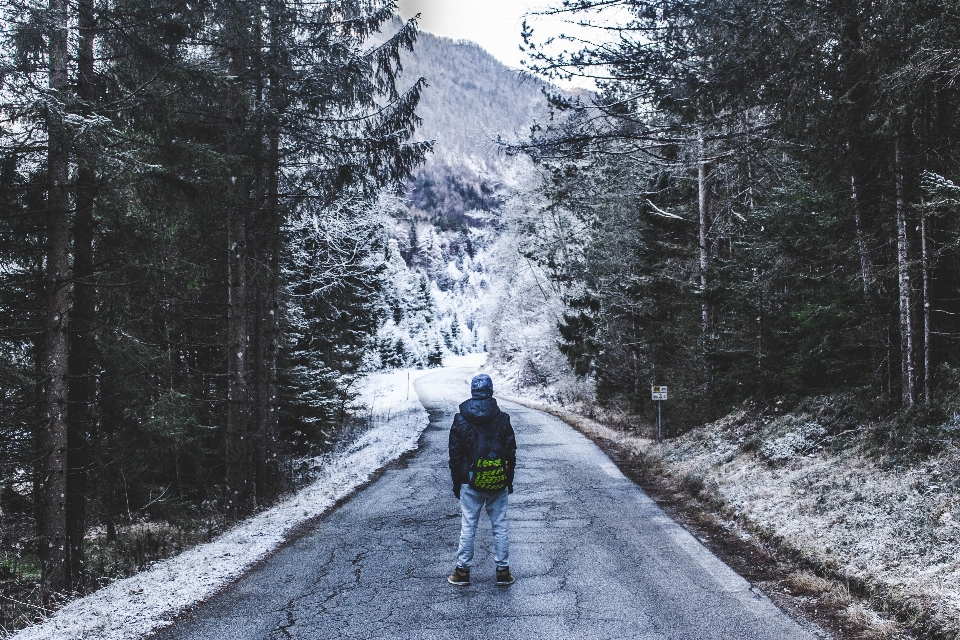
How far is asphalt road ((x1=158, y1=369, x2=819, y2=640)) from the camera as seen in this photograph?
4.55 m

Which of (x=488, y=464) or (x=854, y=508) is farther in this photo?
(x=854, y=508)

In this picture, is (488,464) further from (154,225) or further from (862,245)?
(862,245)

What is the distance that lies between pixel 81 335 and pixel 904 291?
35.0 ft

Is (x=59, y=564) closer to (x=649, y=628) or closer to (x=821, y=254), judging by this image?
(x=649, y=628)

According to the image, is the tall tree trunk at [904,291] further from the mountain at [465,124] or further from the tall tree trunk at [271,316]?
the tall tree trunk at [271,316]

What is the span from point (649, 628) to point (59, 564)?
6.73m

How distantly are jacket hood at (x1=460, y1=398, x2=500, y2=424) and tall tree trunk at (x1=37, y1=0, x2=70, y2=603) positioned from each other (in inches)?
192

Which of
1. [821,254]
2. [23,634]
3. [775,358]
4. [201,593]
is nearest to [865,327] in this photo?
[821,254]

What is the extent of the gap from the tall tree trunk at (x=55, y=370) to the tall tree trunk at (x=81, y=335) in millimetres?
491

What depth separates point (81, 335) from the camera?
801cm

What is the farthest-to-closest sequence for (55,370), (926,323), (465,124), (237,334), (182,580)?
(465,124) < (237,334) < (926,323) < (55,370) < (182,580)

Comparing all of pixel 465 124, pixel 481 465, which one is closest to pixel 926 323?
pixel 481 465

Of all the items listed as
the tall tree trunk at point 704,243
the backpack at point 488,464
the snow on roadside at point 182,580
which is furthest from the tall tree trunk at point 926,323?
the snow on roadside at point 182,580

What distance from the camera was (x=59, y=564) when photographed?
6996mm
